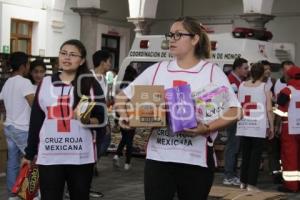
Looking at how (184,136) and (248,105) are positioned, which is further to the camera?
(248,105)

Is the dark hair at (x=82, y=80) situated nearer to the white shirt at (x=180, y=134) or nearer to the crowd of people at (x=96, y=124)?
the crowd of people at (x=96, y=124)

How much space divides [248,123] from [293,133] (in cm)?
81

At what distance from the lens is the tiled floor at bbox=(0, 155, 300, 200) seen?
8.12 m

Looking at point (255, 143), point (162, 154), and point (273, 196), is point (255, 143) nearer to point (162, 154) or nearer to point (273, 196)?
point (273, 196)

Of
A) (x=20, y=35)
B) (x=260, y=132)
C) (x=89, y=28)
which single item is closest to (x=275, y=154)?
(x=260, y=132)

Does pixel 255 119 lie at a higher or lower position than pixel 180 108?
lower

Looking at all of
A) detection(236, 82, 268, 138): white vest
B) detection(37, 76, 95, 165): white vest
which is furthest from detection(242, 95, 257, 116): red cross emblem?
detection(37, 76, 95, 165): white vest

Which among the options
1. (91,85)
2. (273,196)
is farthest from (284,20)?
(91,85)

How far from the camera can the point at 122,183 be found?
9078 mm

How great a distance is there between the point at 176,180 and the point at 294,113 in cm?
533

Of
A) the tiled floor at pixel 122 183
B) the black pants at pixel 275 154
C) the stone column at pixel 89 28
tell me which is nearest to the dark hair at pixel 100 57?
the tiled floor at pixel 122 183

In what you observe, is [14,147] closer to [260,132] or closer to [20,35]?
[260,132]

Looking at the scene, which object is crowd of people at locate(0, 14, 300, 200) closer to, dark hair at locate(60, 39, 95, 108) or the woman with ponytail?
dark hair at locate(60, 39, 95, 108)

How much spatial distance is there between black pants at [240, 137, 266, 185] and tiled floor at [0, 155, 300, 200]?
1.83 ft
